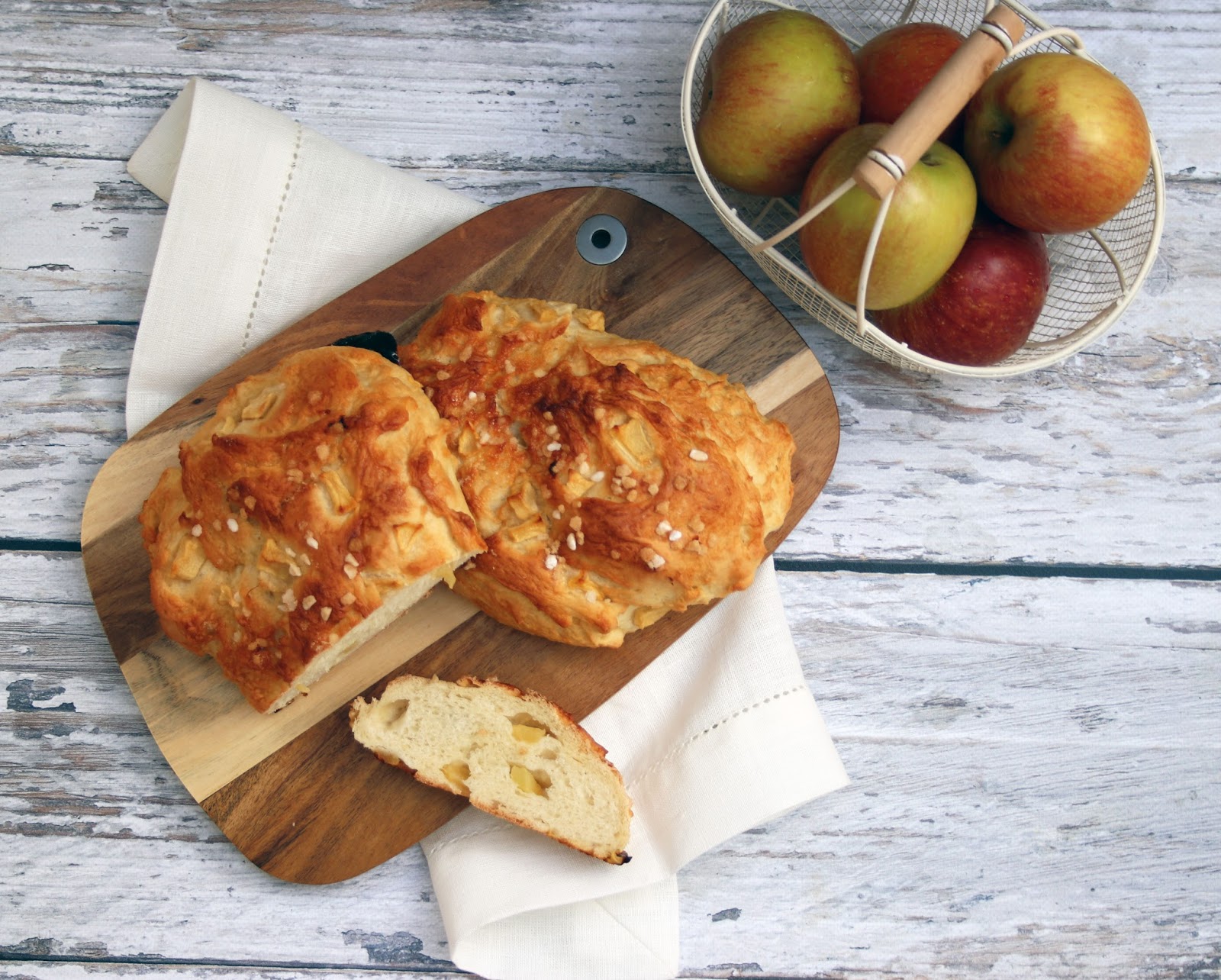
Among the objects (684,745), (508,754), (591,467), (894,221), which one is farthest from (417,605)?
Result: (894,221)

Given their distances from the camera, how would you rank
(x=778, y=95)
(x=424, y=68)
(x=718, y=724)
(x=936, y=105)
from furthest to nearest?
(x=424, y=68)
(x=718, y=724)
(x=778, y=95)
(x=936, y=105)

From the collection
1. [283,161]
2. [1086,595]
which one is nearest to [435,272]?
[283,161]

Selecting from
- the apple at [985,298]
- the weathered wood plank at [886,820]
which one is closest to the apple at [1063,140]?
the apple at [985,298]

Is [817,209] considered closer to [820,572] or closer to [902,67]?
[902,67]

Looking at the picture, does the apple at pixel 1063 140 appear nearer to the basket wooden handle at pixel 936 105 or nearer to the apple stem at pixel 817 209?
the basket wooden handle at pixel 936 105

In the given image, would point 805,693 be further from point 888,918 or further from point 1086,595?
point 1086,595

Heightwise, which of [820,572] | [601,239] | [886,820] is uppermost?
Answer: [601,239]
